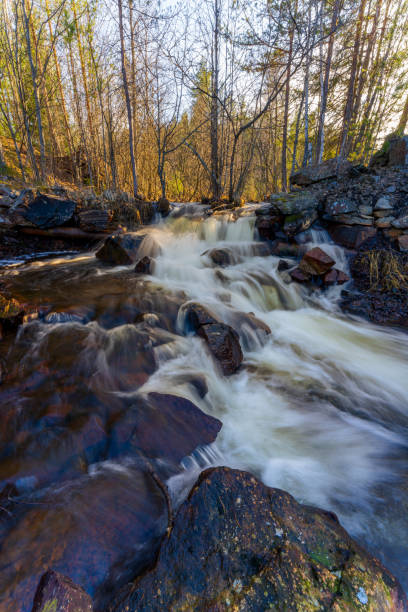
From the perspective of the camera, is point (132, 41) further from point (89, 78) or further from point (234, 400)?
point (234, 400)

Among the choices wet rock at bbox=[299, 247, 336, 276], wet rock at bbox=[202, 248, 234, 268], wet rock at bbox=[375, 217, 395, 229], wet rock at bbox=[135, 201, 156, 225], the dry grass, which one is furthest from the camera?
wet rock at bbox=[135, 201, 156, 225]

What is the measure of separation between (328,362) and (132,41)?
34.9 ft

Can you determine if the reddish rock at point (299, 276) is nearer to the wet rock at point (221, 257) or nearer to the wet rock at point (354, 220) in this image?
the wet rock at point (221, 257)

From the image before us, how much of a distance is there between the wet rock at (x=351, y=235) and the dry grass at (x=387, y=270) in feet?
1.33

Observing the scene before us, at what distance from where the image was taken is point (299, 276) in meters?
5.70

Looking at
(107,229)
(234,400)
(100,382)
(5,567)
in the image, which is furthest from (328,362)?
(107,229)

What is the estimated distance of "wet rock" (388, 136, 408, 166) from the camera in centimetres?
627

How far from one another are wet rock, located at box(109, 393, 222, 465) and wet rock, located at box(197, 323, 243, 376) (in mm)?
1116

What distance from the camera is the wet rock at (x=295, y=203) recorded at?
6.50 meters

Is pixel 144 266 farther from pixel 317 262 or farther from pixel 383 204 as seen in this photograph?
pixel 383 204

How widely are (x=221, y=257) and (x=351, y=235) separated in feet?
9.30

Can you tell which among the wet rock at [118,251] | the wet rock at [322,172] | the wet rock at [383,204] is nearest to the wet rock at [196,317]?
the wet rock at [118,251]

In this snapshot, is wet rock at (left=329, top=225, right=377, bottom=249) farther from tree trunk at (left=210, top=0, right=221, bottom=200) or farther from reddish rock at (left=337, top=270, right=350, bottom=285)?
tree trunk at (left=210, top=0, right=221, bottom=200)

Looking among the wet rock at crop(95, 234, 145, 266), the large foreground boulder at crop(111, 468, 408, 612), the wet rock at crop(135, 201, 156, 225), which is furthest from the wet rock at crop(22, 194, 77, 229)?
the large foreground boulder at crop(111, 468, 408, 612)
